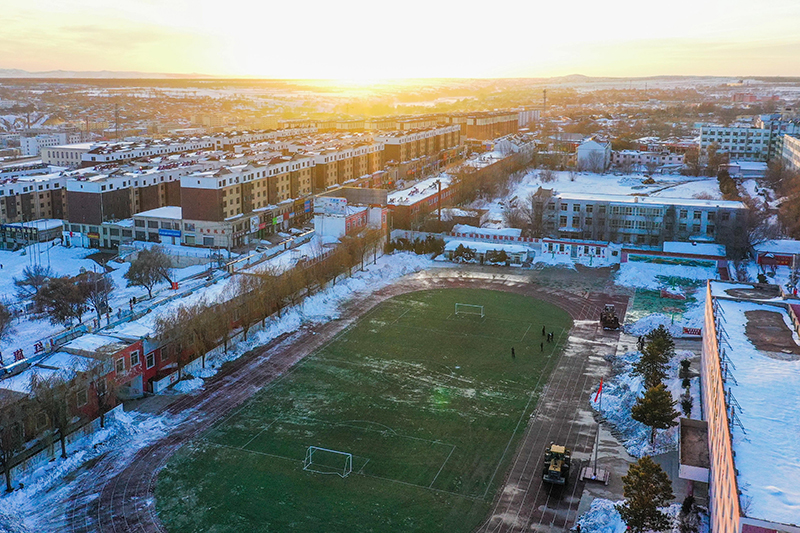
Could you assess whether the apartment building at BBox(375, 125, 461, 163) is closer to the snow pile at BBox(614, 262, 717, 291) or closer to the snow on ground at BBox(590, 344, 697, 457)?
the snow pile at BBox(614, 262, 717, 291)

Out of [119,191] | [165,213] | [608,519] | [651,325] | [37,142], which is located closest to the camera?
[608,519]

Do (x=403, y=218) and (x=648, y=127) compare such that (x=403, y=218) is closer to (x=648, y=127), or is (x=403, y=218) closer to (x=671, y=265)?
(x=671, y=265)

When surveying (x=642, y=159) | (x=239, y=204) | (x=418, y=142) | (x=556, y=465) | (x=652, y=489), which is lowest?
(x=556, y=465)

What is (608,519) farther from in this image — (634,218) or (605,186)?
(605,186)

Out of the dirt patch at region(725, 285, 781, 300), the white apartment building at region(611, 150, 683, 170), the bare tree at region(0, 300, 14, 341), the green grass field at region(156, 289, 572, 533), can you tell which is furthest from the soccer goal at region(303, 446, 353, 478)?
the white apartment building at region(611, 150, 683, 170)

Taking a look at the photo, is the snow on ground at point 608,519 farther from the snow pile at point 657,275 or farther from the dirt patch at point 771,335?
the snow pile at point 657,275

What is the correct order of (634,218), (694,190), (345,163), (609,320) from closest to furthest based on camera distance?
1. (609,320)
2. (634,218)
3. (345,163)
4. (694,190)

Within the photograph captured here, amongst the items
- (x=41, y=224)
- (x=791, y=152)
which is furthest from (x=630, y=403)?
(x=791, y=152)

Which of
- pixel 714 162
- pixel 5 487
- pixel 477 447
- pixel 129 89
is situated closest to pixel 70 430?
pixel 5 487
